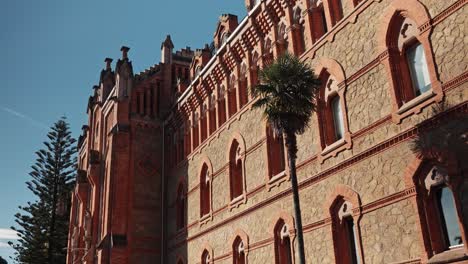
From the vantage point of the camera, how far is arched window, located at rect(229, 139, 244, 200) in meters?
16.9

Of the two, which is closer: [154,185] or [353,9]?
[353,9]

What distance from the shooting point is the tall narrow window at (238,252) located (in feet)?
52.4

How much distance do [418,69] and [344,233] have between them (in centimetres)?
392

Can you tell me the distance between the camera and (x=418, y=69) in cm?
1013

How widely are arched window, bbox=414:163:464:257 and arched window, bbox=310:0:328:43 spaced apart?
17.9 feet

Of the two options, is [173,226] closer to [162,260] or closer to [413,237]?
[162,260]

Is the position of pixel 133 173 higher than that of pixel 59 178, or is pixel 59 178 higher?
pixel 59 178

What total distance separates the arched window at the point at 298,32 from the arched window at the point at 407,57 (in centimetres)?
361

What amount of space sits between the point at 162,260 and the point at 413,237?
1458 cm

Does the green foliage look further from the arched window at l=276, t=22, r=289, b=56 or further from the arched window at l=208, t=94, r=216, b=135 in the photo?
the arched window at l=208, t=94, r=216, b=135

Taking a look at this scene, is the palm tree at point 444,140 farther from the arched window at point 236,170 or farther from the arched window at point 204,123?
the arched window at point 204,123

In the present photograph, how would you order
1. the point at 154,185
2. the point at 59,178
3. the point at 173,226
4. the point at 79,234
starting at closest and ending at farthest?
the point at 173,226 < the point at 154,185 < the point at 79,234 < the point at 59,178

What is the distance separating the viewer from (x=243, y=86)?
56.9 feet

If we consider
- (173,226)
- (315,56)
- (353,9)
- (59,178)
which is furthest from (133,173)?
(59,178)
